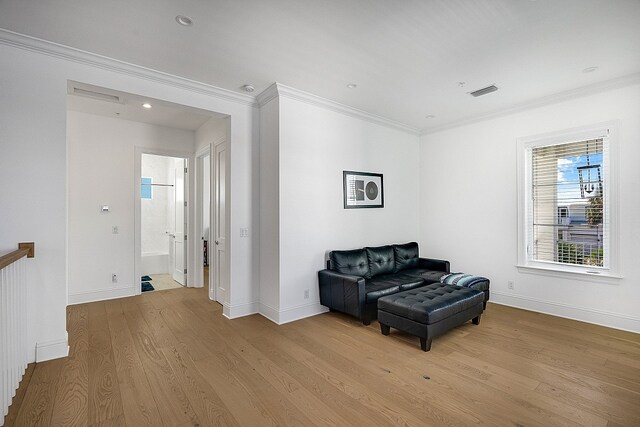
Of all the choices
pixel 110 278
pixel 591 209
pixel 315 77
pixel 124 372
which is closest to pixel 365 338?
pixel 124 372

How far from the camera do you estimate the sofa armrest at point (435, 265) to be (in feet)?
15.4

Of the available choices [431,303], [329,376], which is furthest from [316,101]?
[329,376]

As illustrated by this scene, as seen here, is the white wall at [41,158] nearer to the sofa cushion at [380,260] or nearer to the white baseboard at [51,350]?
the white baseboard at [51,350]

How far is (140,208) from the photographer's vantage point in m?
4.90

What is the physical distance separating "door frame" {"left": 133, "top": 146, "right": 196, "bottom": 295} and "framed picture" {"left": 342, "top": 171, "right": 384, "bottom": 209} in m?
2.89

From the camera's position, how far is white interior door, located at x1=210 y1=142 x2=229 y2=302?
4348 millimetres

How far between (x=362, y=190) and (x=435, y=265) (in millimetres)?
1674

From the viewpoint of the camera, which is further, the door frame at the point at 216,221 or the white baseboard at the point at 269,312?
the door frame at the point at 216,221

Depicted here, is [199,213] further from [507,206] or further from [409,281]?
[507,206]

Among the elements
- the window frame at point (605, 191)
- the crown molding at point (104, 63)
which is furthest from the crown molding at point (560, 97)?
the crown molding at point (104, 63)

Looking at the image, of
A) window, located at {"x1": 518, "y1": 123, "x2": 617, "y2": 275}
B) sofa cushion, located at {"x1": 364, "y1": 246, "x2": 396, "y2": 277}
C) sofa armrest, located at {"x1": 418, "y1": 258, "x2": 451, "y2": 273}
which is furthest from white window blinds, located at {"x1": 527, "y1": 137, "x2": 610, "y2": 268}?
sofa cushion, located at {"x1": 364, "y1": 246, "x2": 396, "y2": 277}

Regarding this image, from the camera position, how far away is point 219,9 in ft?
7.36

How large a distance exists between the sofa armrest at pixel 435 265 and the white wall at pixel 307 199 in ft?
2.74

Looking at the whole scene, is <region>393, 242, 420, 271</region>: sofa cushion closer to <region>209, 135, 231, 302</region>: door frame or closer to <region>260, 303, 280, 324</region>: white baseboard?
<region>260, 303, 280, 324</region>: white baseboard
